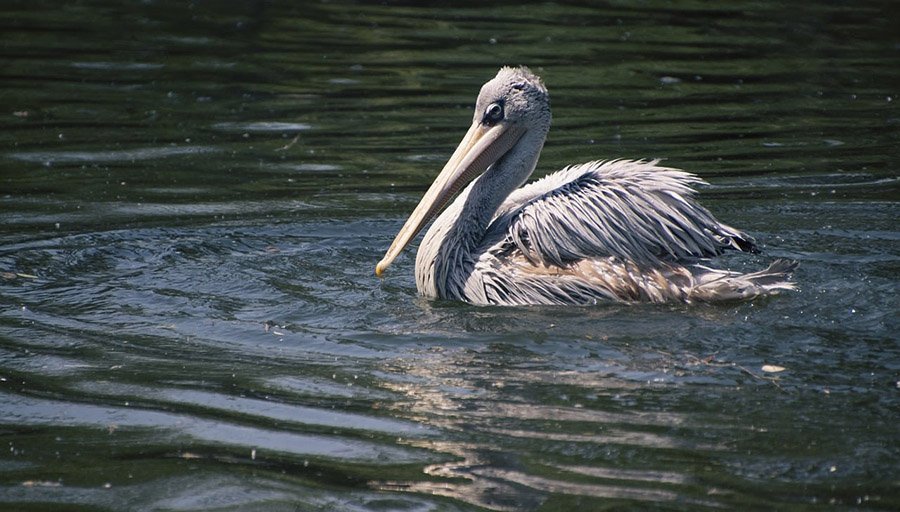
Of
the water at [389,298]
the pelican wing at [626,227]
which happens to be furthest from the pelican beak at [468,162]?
the pelican wing at [626,227]

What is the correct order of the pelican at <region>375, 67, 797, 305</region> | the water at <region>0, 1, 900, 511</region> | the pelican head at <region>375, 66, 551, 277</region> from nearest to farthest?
the water at <region>0, 1, 900, 511</region> < the pelican at <region>375, 67, 797, 305</region> < the pelican head at <region>375, 66, 551, 277</region>

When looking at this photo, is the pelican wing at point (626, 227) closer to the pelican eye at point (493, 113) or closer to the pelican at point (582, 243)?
the pelican at point (582, 243)

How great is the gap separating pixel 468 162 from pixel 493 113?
11.1 inches

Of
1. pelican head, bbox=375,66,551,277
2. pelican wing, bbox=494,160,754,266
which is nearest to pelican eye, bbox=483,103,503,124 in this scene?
pelican head, bbox=375,66,551,277

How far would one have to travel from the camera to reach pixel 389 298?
6.44 metres

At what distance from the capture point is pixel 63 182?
8.49 meters

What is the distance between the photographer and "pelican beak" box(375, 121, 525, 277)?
22.1ft

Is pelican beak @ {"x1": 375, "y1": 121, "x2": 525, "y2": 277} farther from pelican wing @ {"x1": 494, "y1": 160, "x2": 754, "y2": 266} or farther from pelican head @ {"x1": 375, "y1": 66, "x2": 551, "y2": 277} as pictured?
pelican wing @ {"x1": 494, "y1": 160, "x2": 754, "y2": 266}

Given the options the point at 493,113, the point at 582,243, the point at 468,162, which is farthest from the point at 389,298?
the point at 493,113

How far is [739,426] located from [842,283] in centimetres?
194

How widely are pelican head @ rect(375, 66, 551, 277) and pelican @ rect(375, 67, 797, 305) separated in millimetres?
10

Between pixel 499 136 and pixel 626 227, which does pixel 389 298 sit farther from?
pixel 626 227

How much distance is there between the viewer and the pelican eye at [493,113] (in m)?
6.70

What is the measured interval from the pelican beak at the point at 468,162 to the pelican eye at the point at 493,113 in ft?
0.09
